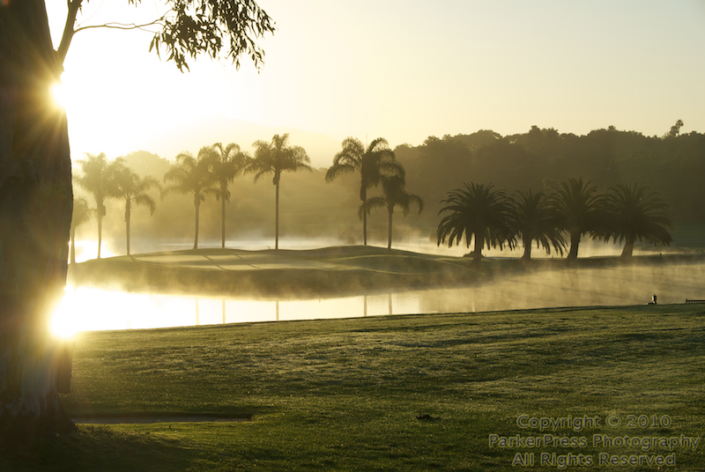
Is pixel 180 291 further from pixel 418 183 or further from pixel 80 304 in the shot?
pixel 418 183

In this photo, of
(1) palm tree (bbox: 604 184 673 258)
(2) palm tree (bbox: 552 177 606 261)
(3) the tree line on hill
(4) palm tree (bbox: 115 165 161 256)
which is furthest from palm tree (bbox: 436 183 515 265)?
(3) the tree line on hill

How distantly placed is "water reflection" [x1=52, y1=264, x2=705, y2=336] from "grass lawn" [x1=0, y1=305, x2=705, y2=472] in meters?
6.80

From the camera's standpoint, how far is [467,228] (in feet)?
153

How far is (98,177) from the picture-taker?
5903 cm

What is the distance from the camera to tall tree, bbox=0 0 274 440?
6.07 m

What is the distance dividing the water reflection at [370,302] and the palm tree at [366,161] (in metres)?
23.5

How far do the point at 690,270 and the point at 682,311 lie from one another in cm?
2945

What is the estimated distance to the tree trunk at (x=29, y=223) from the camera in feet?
19.9

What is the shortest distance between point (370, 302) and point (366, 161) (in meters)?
32.5

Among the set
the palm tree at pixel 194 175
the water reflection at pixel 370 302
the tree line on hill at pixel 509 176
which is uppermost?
the tree line on hill at pixel 509 176

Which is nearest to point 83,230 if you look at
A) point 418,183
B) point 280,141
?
point 418,183

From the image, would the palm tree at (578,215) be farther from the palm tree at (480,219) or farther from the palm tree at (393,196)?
the palm tree at (393,196)

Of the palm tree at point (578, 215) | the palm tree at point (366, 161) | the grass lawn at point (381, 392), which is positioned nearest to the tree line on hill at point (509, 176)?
the palm tree at point (366, 161)

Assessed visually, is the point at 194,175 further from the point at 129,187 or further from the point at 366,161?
the point at 366,161
